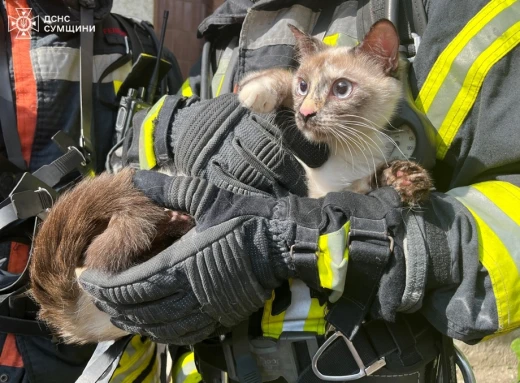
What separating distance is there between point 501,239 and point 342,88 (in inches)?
24.0

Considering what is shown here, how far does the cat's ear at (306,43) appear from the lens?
145cm

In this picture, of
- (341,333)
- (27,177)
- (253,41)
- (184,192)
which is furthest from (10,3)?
(341,333)

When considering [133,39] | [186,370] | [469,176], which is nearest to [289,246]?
[469,176]

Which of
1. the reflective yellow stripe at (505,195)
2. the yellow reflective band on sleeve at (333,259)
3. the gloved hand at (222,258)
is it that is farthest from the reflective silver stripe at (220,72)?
the reflective yellow stripe at (505,195)

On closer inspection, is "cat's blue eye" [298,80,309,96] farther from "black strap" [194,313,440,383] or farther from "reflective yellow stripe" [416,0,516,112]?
"black strap" [194,313,440,383]

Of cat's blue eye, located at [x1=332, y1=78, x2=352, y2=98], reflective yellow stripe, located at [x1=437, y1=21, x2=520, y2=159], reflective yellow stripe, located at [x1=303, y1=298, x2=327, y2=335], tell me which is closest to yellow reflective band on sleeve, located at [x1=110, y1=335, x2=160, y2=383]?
reflective yellow stripe, located at [x1=303, y1=298, x2=327, y2=335]

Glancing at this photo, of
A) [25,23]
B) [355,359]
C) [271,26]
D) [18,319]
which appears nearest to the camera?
[355,359]

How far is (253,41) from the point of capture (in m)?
1.64

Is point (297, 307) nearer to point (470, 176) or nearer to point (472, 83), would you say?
point (470, 176)

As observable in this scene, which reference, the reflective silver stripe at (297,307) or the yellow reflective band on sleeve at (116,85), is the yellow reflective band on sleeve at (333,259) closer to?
the reflective silver stripe at (297,307)

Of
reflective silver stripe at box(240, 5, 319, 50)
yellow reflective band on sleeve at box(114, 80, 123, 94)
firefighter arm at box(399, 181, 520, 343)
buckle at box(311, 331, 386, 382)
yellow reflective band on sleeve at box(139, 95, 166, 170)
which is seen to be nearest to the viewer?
firefighter arm at box(399, 181, 520, 343)

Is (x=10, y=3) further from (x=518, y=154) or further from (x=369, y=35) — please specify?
(x=518, y=154)

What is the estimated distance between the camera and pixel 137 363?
160 centimetres

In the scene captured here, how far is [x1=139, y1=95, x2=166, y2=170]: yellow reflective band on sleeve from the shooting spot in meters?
1.51
